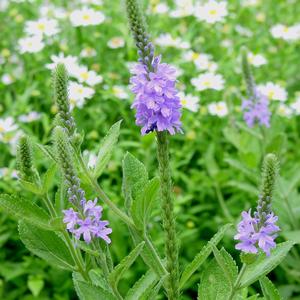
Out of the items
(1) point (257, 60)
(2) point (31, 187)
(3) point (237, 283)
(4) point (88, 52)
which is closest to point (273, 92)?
(1) point (257, 60)

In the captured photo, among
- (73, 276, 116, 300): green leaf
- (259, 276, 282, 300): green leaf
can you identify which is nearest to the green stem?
(259, 276, 282, 300): green leaf

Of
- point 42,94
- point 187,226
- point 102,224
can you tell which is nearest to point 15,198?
point 102,224

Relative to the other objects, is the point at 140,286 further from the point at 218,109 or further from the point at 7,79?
the point at 7,79

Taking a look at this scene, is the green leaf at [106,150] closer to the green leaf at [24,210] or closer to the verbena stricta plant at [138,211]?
the verbena stricta plant at [138,211]

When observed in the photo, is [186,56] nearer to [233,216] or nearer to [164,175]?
[233,216]

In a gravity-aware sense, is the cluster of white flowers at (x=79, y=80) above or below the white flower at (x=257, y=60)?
above

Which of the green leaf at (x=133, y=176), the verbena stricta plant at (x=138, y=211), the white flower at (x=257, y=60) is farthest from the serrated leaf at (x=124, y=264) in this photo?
the white flower at (x=257, y=60)
